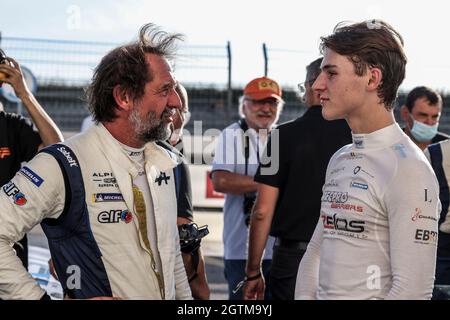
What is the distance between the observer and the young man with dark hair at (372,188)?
2.69 m

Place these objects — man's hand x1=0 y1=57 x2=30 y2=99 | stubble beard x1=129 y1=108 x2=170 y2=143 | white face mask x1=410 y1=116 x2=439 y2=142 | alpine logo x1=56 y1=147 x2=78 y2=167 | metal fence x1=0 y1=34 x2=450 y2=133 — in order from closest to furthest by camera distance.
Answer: alpine logo x1=56 y1=147 x2=78 y2=167
stubble beard x1=129 y1=108 x2=170 y2=143
man's hand x1=0 y1=57 x2=30 y2=99
white face mask x1=410 y1=116 x2=439 y2=142
metal fence x1=0 y1=34 x2=450 y2=133

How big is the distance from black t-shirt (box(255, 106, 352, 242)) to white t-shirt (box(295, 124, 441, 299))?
1.56 meters

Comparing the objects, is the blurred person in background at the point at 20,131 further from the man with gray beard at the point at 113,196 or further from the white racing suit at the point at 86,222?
the white racing suit at the point at 86,222

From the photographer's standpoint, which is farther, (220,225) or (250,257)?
(220,225)

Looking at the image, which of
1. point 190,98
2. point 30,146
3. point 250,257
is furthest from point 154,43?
point 190,98

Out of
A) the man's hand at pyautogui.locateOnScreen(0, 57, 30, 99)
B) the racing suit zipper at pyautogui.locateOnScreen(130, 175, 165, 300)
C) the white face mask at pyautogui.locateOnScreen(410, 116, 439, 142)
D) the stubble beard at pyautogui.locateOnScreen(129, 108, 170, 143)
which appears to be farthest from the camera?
the white face mask at pyautogui.locateOnScreen(410, 116, 439, 142)

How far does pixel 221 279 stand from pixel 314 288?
6617mm

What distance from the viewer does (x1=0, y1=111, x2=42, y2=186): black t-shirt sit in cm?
439

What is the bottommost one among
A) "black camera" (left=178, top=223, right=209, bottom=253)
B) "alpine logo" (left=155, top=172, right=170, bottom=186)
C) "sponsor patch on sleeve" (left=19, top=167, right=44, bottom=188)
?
"black camera" (left=178, top=223, right=209, bottom=253)

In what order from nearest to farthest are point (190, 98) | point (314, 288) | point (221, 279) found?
point (314, 288)
point (221, 279)
point (190, 98)

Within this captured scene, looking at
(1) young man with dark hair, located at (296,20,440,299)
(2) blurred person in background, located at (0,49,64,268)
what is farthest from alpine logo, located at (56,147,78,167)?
(2) blurred person in background, located at (0,49,64,268)

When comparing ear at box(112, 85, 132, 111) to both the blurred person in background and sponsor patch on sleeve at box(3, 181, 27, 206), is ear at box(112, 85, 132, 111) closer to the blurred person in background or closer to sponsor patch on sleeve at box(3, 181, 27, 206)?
sponsor patch on sleeve at box(3, 181, 27, 206)

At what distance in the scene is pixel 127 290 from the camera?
2.99 metres
